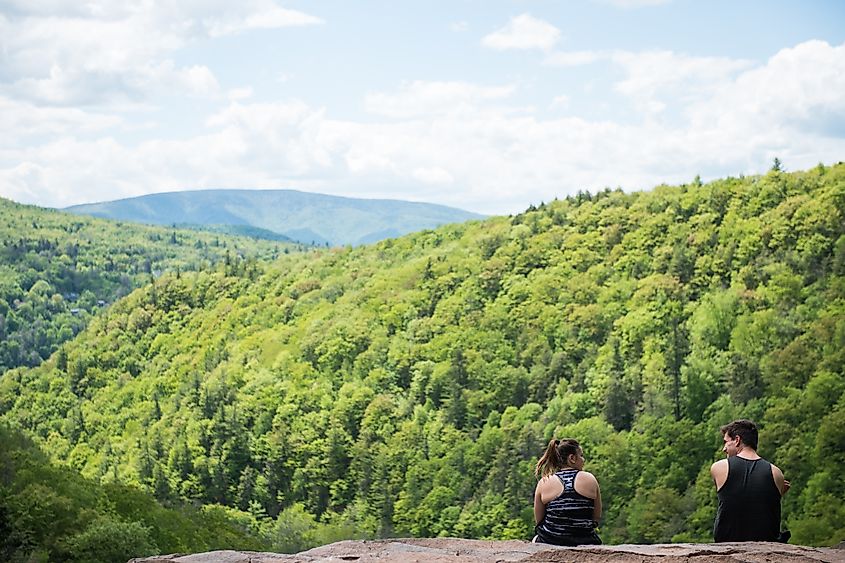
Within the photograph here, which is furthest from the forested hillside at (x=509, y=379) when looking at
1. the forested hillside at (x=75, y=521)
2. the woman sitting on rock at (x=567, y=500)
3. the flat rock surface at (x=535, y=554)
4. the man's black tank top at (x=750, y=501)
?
the flat rock surface at (x=535, y=554)

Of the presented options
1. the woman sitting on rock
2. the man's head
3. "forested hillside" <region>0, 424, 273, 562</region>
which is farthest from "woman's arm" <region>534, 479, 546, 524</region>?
"forested hillside" <region>0, 424, 273, 562</region>

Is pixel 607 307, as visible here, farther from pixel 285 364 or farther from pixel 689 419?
pixel 285 364

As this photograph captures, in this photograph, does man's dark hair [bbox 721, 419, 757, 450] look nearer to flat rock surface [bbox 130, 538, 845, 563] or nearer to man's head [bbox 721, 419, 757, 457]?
man's head [bbox 721, 419, 757, 457]

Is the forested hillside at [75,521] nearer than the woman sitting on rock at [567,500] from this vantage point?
No

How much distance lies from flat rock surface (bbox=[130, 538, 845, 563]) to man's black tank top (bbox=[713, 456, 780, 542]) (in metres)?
0.34

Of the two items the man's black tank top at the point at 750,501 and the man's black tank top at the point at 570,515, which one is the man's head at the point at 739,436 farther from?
the man's black tank top at the point at 570,515

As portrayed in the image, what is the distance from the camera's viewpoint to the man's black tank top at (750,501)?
30.5 feet

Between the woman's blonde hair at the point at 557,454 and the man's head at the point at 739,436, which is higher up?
the man's head at the point at 739,436

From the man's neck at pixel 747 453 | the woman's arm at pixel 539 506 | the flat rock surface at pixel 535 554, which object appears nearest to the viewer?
the flat rock surface at pixel 535 554

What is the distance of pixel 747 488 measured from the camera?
9344 millimetres

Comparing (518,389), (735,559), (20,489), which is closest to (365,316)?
(518,389)

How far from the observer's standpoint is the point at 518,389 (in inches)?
3765

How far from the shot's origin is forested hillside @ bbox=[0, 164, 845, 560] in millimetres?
76000

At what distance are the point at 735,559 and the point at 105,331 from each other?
472ft
